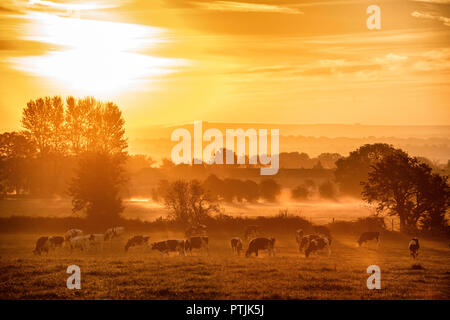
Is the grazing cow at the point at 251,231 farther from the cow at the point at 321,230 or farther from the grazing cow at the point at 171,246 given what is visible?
the grazing cow at the point at 171,246

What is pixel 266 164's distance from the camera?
433ft

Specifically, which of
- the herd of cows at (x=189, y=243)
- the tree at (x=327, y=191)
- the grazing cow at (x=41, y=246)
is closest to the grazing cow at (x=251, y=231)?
the herd of cows at (x=189, y=243)

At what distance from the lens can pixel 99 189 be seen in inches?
2189

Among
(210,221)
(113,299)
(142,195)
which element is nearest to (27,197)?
(142,195)

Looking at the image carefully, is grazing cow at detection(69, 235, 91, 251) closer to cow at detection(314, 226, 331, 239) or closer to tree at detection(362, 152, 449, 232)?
cow at detection(314, 226, 331, 239)

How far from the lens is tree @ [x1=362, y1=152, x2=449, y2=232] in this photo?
52.2 meters

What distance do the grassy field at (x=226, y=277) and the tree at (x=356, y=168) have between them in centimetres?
4859

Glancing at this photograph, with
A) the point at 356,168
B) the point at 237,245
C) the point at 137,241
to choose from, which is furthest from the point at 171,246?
the point at 356,168

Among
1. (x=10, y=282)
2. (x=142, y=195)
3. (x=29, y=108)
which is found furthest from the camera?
(x=142, y=195)

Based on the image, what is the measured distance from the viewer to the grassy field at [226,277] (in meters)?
22.9

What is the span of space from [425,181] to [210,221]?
63.1 ft

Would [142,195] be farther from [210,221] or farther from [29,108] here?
[210,221]

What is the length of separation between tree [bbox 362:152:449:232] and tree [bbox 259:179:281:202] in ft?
130

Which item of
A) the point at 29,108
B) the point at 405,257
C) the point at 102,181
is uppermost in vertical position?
the point at 29,108
